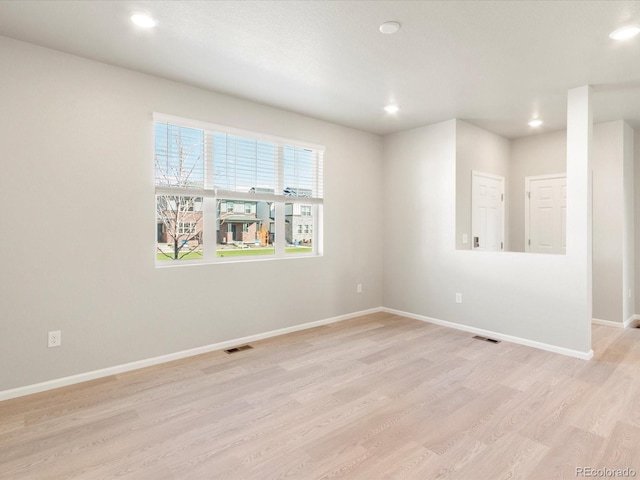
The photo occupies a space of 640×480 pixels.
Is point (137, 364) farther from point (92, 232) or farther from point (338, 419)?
point (338, 419)

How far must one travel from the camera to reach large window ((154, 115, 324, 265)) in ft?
11.8

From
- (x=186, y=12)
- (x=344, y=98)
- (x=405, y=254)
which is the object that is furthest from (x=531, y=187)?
(x=186, y=12)

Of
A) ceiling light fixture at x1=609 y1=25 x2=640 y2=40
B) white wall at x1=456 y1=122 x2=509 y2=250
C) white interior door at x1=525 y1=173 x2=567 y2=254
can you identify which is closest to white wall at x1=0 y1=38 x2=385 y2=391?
white wall at x1=456 y1=122 x2=509 y2=250

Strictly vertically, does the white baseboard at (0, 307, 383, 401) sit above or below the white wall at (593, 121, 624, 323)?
below

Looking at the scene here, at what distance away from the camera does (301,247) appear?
475cm

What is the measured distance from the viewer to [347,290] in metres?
5.14

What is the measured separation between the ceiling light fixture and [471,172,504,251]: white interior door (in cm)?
248

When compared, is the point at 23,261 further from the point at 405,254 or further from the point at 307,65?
the point at 405,254

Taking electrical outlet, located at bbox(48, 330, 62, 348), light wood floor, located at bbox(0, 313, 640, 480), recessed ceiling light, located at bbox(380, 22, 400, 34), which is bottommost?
→ light wood floor, located at bbox(0, 313, 640, 480)

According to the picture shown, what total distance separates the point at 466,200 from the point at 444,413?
3171 mm

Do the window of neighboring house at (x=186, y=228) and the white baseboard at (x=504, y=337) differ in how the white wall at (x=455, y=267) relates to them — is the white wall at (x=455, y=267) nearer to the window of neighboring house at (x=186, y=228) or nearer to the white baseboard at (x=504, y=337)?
the white baseboard at (x=504, y=337)

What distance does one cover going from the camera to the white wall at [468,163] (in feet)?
15.8

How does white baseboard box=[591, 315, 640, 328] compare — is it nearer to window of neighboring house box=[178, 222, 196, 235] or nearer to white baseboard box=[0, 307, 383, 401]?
white baseboard box=[0, 307, 383, 401]

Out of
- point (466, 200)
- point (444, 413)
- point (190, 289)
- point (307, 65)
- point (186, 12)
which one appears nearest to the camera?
point (186, 12)
